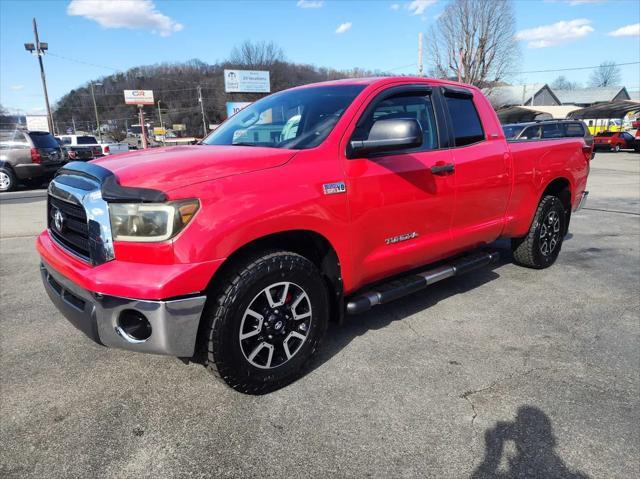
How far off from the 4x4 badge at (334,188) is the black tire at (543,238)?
2825 millimetres

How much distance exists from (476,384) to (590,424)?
24.2 inches

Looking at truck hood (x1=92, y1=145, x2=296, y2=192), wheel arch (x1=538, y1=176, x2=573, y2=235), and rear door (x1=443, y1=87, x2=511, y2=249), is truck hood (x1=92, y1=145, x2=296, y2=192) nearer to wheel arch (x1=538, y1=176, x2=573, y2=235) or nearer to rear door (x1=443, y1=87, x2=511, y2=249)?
rear door (x1=443, y1=87, x2=511, y2=249)

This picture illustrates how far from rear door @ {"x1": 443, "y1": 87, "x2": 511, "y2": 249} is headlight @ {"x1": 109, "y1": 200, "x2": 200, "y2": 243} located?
7.23 ft

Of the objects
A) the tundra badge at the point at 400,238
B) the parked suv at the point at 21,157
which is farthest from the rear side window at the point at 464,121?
the parked suv at the point at 21,157

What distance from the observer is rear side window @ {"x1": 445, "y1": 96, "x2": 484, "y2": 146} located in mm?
3725

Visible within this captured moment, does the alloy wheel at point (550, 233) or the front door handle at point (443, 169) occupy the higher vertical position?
the front door handle at point (443, 169)

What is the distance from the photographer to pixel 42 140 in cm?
1288

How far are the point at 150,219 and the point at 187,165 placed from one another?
406 mm

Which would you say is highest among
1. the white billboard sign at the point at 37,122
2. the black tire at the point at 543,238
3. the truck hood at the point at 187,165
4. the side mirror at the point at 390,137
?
the white billboard sign at the point at 37,122

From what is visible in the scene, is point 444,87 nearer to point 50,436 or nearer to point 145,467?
point 145,467

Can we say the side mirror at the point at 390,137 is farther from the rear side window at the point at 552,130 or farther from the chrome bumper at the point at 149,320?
the rear side window at the point at 552,130

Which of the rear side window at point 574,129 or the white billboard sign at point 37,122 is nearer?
the rear side window at point 574,129

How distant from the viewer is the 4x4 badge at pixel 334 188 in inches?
106

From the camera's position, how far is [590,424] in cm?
240
